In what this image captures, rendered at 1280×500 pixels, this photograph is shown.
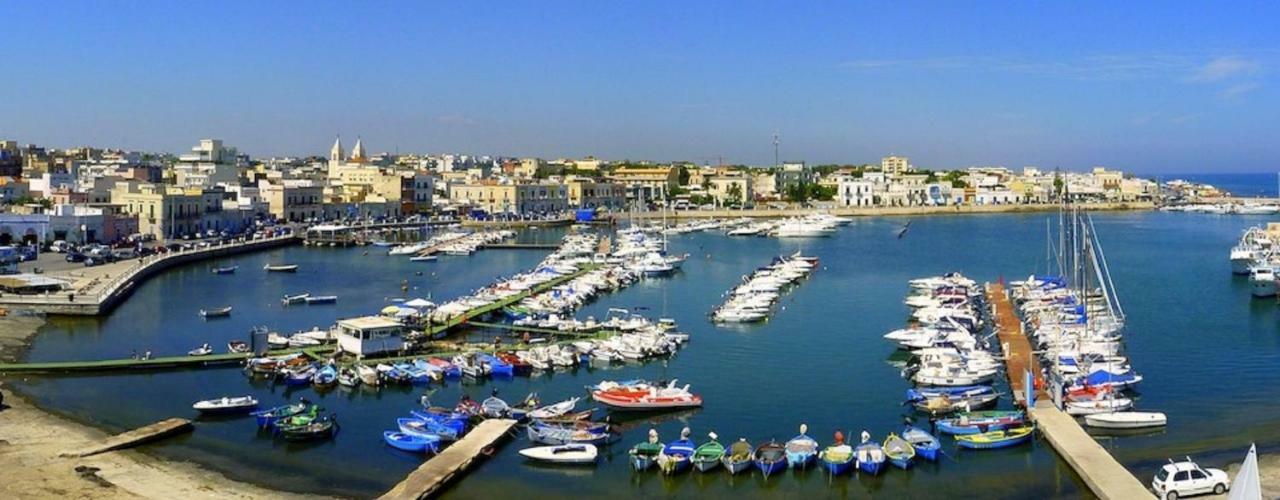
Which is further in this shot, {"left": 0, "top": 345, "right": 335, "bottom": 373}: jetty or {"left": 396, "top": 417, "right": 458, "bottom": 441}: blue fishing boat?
{"left": 0, "top": 345, "right": 335, "bottom": 373}: jetty

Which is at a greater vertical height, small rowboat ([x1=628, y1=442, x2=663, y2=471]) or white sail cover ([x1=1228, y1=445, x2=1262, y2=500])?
white sail cover ([x1=1228, y1=445, x2=1262, y2=500])

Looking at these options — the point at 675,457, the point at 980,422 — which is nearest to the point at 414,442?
the point at 675,457

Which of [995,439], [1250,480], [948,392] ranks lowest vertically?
[995,439]

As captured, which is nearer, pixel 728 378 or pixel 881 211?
pixel 728 378

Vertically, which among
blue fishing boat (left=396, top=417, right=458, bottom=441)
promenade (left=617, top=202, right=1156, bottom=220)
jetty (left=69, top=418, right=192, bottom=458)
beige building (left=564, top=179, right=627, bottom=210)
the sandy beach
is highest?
beige building (left=564, top=179, right=627, bottom=210)

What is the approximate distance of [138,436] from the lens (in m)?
10.9

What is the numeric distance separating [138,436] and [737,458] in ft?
18.7

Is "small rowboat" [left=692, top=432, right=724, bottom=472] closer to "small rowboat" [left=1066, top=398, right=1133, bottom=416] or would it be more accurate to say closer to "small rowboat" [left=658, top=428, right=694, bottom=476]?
"small rowboat" [left=658, top=428, right=694, bottom=476]

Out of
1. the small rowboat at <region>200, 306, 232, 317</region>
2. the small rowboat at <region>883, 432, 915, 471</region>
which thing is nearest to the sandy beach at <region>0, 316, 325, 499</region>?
the small rowboat at <region>883, 432, 915, 471</region>

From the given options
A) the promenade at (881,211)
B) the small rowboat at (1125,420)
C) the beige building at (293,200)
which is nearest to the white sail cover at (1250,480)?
the small rowboat at (1125,420)

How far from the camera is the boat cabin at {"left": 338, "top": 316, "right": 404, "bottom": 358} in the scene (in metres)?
15.0

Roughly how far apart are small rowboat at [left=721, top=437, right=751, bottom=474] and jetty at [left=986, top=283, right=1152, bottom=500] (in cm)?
285

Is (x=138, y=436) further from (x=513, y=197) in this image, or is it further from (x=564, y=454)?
(x=513, y=197)

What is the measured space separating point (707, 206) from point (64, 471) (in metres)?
51.9
